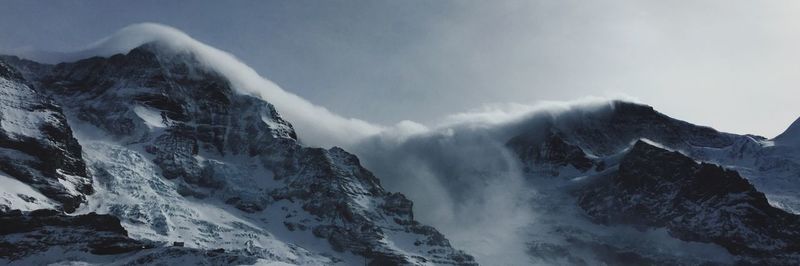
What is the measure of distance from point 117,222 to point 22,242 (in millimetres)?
21813

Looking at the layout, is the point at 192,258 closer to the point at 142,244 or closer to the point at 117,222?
the point at 142,244

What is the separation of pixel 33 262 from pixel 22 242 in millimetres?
9595

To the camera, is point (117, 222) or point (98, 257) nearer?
point (98, 257)

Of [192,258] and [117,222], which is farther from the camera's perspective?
[117,222]

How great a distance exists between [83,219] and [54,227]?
6.70 metres

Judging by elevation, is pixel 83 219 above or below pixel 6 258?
above

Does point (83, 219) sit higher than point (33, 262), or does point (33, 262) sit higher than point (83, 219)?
point (83, 219)

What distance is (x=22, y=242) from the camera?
180 m

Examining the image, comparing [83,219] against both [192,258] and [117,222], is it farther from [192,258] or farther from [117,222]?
[192,258]

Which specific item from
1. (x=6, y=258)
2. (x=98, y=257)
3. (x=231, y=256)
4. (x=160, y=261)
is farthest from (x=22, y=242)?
(x=231, y=256)

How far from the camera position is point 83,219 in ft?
627

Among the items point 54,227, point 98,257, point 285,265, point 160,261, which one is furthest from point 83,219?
point 285,265

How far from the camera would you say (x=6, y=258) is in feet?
570

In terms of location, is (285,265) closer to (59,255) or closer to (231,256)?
(231,256)
